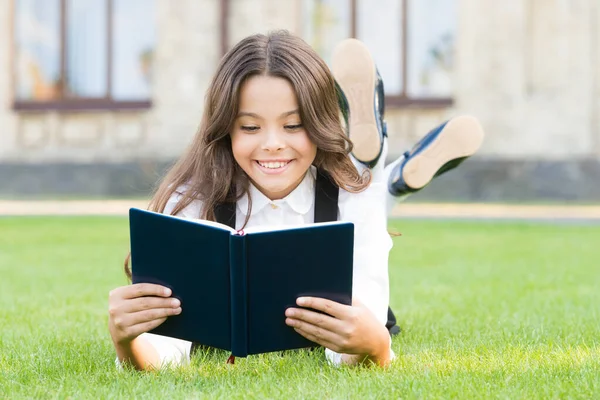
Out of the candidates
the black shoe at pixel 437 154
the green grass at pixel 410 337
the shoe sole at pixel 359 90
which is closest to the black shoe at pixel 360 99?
the shoe sole at pixel 359 90

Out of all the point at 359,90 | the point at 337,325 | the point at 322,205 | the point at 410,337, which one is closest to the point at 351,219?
the point at 322,205

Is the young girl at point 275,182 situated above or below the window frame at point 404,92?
below

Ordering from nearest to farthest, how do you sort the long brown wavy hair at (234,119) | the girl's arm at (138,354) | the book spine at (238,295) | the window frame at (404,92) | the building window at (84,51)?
the book spine at (238,295)
the girl's arm at (138,354)
the long brown wavy hair at (234,119)
the window frame at (404,92)
the building window at (84,51)

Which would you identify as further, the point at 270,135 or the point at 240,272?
the point at 270,135

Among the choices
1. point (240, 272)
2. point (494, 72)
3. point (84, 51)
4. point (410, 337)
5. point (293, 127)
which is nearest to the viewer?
point (240, 272)

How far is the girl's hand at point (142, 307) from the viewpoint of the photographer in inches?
95.0

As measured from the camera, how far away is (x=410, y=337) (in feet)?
11.0

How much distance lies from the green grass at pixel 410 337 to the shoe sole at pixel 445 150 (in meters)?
0.61

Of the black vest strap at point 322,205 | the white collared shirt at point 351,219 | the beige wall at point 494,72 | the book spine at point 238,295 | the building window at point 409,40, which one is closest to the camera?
the book spine at point 238,295

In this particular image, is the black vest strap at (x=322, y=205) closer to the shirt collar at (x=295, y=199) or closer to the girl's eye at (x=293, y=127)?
the shirt collar at (x=295, y=199)

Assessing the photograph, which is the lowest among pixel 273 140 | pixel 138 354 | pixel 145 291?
pixel 138 354

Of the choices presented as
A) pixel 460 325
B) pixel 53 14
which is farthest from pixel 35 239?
pixel 53 14

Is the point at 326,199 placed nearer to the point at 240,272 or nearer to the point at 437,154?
the point at 240,272

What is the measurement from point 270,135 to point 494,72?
36.9ft
